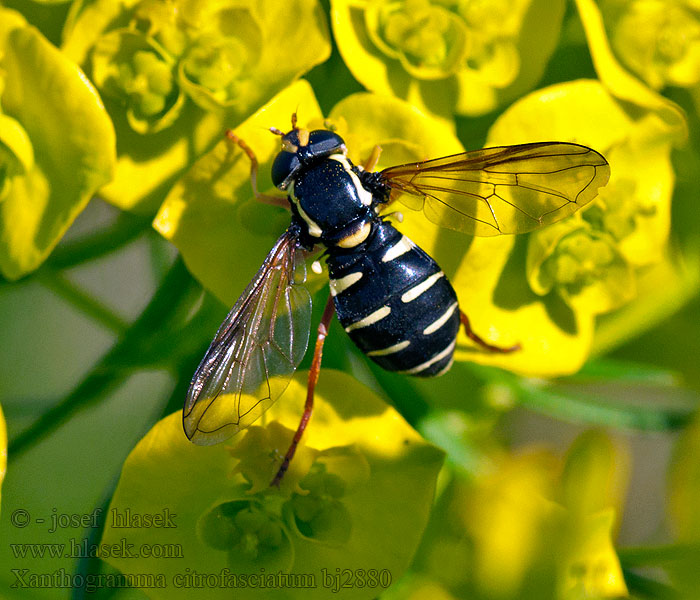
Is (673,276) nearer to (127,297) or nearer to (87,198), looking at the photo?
(87,198)

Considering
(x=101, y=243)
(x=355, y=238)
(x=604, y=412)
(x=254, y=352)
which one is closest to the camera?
(x=254, y=352)

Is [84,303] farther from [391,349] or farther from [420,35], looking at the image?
[420,35]

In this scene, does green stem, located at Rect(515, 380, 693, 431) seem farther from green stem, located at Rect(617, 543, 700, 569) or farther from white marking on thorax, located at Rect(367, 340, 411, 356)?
white marking on thorax, located at Rect(367, 340, 411, 356)

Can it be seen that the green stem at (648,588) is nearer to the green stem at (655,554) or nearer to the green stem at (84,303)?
the green stem at (655,554)

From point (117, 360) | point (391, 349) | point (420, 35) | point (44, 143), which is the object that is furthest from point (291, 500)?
point (420, 35)

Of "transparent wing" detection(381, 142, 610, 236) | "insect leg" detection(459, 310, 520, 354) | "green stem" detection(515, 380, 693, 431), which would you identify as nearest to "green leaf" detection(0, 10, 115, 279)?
"transparent wing" detection(381, 142, 610, 236)

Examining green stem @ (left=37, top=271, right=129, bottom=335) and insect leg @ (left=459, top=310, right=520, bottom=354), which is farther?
green stem @ (left=37, top=271, right=129, bottom=335)

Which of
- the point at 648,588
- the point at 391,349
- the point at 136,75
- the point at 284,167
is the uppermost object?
the point at 136,75
